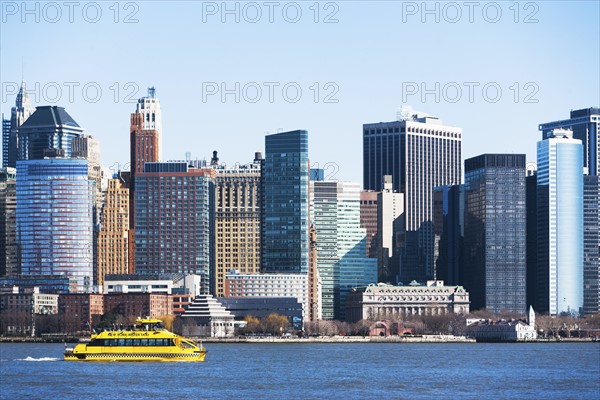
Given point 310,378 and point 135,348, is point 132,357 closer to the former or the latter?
point 135,348

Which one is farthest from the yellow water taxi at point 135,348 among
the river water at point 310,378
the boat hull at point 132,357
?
the river water at point 310,378

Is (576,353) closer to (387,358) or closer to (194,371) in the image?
(387,358)

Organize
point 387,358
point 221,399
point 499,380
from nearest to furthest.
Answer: point 221,399 < point 499,380 < point 387,358

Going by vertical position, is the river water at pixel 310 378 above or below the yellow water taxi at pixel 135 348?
below

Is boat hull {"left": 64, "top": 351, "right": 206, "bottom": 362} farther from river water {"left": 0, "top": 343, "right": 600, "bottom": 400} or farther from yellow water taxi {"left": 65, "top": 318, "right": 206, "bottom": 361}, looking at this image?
river water {"left": 0, "top": 343, "right": 600, "bottom": 400}

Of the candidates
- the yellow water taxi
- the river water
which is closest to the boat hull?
the yellow water taxi

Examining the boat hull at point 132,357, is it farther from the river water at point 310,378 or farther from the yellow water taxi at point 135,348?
the river water at point 310,378

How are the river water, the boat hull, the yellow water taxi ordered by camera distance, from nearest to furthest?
the river water → the boat hull → the yellow water taxi

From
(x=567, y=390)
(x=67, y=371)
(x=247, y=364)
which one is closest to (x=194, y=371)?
(x=67, y=371)
